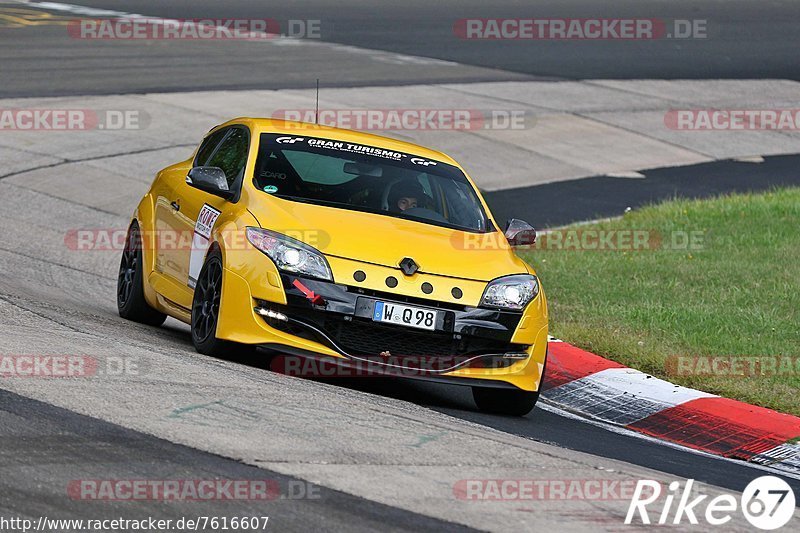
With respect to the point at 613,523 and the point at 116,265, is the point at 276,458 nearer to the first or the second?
the point at 613,523

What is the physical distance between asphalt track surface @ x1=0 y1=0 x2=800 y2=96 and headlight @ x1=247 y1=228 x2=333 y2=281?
12.8 m

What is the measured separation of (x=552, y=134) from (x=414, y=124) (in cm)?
209

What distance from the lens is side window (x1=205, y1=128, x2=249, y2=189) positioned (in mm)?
9438

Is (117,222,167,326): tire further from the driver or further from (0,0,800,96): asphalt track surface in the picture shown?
(0,0,800,96): asphalt track surface

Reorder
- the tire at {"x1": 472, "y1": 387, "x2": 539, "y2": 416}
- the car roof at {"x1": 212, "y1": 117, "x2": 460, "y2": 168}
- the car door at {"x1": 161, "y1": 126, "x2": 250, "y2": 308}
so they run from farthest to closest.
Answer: the car roof at {"x1": 212, "y1": 117, "x2": 460, "y2": 168} → the car door at {"x1": 161, "y1": 126, "x2": 250, "y2": 308} → the tire at {"x1": 472, "y1": 387, "x2": 539, "y2": 416}

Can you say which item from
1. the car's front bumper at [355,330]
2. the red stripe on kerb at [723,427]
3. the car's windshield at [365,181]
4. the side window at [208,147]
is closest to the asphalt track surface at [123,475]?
the car's front bumper at [355,330]

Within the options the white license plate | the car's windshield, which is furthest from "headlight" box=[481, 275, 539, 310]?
the car's windshield

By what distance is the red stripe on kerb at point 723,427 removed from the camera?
27.9ft

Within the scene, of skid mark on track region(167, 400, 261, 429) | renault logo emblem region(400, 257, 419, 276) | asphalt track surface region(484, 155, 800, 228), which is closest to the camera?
skid mark on track region(167, 400, 261, 429)

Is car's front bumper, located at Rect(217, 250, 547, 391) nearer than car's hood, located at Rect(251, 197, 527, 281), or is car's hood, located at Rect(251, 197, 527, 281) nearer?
car's front bumper, located at Rect(217, 250, 547, 391)

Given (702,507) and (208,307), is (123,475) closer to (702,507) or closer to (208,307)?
(702,507)

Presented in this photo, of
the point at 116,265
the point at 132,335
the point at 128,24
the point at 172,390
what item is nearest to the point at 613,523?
the point at 172,390

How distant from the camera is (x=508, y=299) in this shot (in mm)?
8414

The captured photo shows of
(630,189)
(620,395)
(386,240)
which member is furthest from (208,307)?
(630,189)
